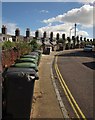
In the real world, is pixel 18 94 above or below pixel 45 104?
above

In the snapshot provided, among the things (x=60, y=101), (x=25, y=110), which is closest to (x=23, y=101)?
(x=25, y=110)

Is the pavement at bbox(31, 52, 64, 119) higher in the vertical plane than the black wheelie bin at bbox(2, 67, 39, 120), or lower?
lower

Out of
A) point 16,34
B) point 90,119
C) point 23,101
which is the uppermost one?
point 16,34

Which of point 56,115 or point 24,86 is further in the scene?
point 56,115

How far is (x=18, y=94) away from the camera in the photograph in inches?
314

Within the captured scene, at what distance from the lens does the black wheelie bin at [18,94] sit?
25.9ft

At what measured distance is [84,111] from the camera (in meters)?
9.65

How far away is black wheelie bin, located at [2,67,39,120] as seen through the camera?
25.9 ft

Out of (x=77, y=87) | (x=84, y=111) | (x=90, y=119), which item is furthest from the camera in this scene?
(x=77, y=87)

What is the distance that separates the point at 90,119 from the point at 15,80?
2559 millimetres

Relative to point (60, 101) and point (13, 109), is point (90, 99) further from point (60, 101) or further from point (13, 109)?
point (13, 109)

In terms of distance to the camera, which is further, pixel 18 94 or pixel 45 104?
pixel 45 104

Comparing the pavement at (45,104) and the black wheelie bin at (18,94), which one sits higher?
the black wheelie bin at (18,94)

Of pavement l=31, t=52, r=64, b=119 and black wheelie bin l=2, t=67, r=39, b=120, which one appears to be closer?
black wheelie bin l=2, t=67, r=39, b=120
